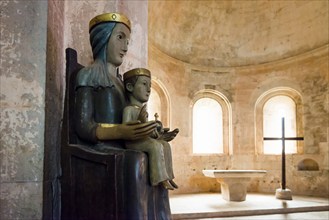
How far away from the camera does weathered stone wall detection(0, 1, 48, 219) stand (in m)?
1.48

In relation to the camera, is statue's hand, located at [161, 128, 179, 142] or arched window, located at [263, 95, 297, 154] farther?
arched window, located at [263, 95, 297, 154]

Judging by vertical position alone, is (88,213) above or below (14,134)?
below

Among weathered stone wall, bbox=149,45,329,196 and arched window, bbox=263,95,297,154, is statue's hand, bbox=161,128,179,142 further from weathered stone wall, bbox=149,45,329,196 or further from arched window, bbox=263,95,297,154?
arched window, bbox=263,95,297,154

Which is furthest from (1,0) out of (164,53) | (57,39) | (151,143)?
(164,53)

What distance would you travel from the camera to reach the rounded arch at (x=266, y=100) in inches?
304

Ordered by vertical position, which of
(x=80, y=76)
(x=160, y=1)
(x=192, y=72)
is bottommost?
(x=80, y=76)

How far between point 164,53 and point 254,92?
2457mm

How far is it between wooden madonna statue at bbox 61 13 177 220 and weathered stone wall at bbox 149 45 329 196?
525 centimetres

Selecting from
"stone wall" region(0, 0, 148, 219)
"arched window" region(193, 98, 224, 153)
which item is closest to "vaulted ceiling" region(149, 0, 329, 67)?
"arched window" region(193, 98, 224, 153)

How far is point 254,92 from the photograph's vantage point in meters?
8.02

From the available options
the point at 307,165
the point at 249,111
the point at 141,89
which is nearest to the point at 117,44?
the point at 141,89

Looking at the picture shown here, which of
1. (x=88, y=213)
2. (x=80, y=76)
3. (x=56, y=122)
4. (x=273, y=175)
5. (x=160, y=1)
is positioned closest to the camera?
(x=88, y=213)

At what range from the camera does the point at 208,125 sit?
8273 mm

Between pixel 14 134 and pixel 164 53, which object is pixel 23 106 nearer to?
pixel 14 134
